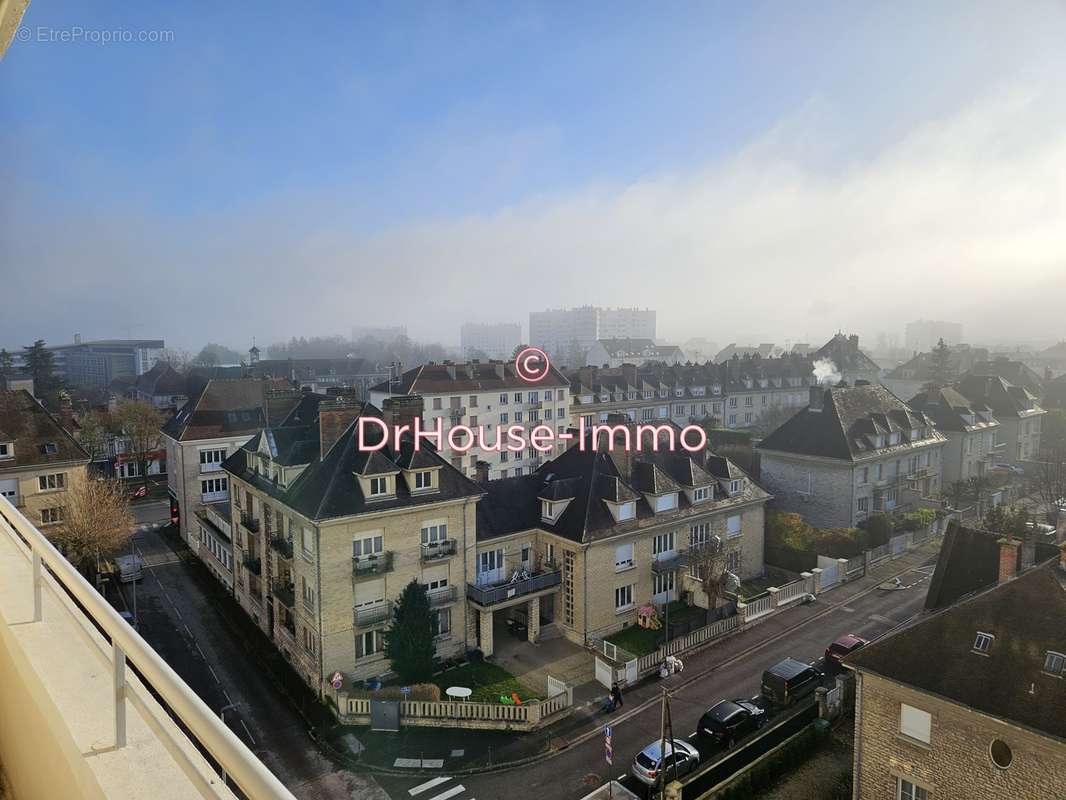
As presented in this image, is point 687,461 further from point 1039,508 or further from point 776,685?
point 1039,508

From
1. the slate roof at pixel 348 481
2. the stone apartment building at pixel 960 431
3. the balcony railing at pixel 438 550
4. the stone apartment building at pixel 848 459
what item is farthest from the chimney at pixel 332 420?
the stone apartment building at pixel 960 431

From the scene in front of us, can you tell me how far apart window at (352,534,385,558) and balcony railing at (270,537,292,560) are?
113 inches

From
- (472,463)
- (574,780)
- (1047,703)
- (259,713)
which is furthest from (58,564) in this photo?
(472,463)

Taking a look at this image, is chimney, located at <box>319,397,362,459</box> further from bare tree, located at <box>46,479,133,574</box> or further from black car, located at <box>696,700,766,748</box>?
black car, located at <box>696,700,766,748</box>

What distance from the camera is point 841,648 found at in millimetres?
24016

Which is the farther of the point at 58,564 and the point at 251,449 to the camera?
the point at 251,449

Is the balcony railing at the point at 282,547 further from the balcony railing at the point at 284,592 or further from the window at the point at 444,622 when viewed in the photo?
the window at the point at 444,622

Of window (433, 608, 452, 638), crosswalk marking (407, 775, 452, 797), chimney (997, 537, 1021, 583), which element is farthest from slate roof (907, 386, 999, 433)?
crosswalk marking (407, 775, 452, 797)

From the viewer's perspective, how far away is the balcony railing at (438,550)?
2358 cm

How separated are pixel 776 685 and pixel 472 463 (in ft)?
104

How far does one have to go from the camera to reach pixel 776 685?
21562 mm

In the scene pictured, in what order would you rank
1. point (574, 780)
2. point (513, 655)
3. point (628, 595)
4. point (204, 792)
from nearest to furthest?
point (204, 792) < point (574, 780) < point (513, 655) < point (628, 595)

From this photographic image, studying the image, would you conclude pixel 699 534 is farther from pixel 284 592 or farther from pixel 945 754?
pixel 284 592

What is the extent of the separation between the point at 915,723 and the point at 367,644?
51.4ft
